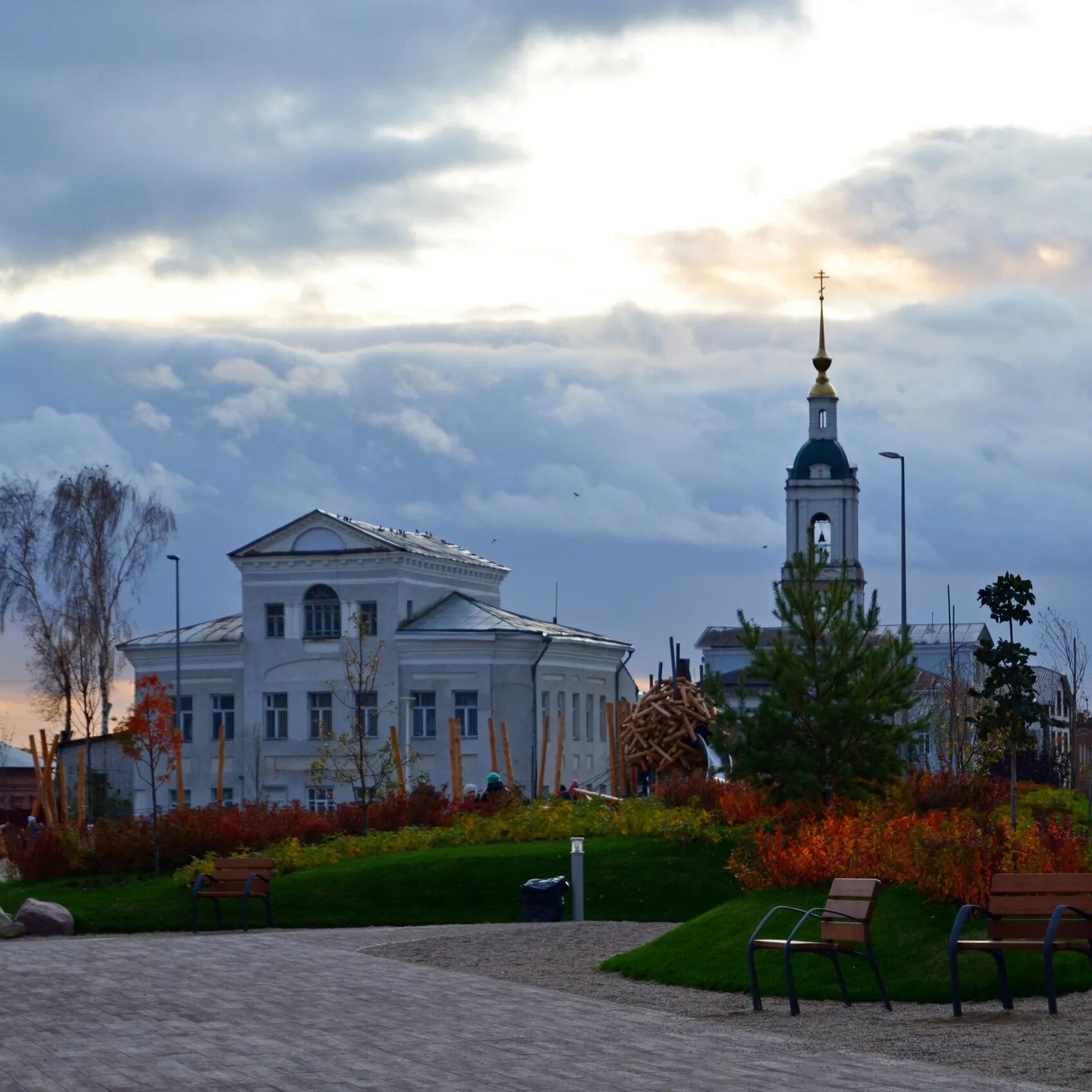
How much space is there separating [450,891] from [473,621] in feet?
132

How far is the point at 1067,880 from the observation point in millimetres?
15195

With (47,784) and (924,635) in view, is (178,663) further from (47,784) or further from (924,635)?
(924,635)

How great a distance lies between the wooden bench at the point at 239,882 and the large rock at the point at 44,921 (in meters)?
1.76

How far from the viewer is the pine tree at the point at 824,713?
87.7 ft

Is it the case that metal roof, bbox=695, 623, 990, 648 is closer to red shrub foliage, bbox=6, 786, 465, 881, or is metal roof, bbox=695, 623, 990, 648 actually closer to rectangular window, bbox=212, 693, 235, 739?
rectangular window, bbox=212, 693, 235, 739

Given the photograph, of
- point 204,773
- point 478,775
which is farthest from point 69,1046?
point 204,773

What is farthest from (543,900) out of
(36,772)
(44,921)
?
(36,772)

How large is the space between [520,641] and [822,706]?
3874cm

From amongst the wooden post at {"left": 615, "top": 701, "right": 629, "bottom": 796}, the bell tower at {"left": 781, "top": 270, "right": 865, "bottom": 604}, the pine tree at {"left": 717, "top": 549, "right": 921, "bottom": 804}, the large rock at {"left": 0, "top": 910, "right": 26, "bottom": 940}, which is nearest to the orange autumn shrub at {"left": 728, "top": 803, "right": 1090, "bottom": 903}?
the pine tree at {"left": 717, "top": 549, "right": 921, "bottom": 804}

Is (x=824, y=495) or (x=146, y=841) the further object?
(x=824, y=495)

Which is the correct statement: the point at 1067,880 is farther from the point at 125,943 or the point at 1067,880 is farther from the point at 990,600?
the point at 990,600

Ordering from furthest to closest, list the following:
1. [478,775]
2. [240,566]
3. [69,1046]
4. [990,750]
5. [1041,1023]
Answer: [240,566] → [478,775] → [990,750] → [1041,1023] → [69,1046]

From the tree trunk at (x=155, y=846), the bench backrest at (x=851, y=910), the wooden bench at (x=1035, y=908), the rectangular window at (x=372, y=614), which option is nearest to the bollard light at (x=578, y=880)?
the bench backrest at (x=851, y=910)

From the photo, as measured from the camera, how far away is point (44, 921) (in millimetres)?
25359
